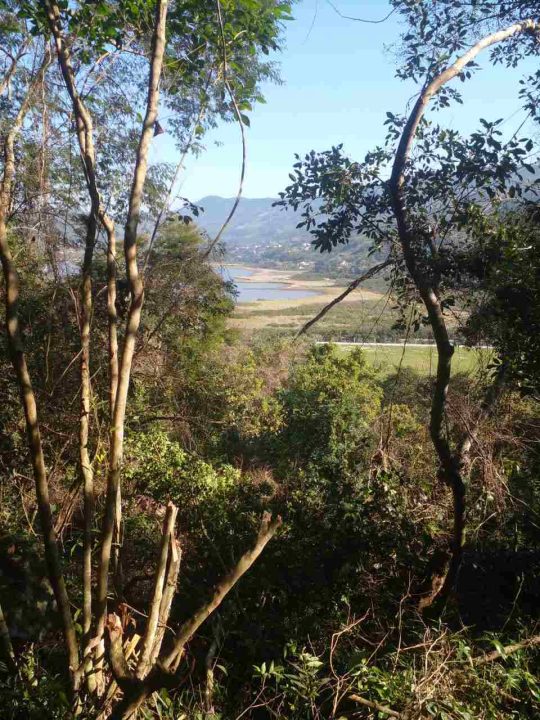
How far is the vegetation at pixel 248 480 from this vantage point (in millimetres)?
1694

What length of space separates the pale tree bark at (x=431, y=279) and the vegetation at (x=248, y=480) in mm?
19

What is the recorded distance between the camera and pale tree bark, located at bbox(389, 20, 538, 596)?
2.71 metres

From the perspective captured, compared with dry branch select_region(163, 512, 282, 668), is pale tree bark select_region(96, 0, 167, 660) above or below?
above

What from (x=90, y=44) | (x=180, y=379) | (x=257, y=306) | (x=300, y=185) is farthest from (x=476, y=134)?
(x=257, y=306)

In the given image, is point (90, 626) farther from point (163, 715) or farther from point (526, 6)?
point (526, 6)

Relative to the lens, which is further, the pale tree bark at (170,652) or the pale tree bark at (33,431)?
the pale tree bark at (33,431)

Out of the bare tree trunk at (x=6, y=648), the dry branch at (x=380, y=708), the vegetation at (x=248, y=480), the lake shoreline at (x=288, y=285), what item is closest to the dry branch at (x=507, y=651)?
the vegetation at (x=248, y=480)

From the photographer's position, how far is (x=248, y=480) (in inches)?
222

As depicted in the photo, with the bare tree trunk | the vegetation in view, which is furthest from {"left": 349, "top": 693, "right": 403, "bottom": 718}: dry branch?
the bare tree trunk

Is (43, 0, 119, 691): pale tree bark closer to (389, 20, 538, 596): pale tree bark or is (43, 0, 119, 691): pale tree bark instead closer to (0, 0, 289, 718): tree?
(0, 0, 289, 718): tree

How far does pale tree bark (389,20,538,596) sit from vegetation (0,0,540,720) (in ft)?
0.06

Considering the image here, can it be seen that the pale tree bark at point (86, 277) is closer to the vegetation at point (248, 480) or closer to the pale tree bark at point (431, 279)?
the vegetation at point (248, 480)

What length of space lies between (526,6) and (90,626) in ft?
15.5

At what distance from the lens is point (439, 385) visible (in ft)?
9.71
